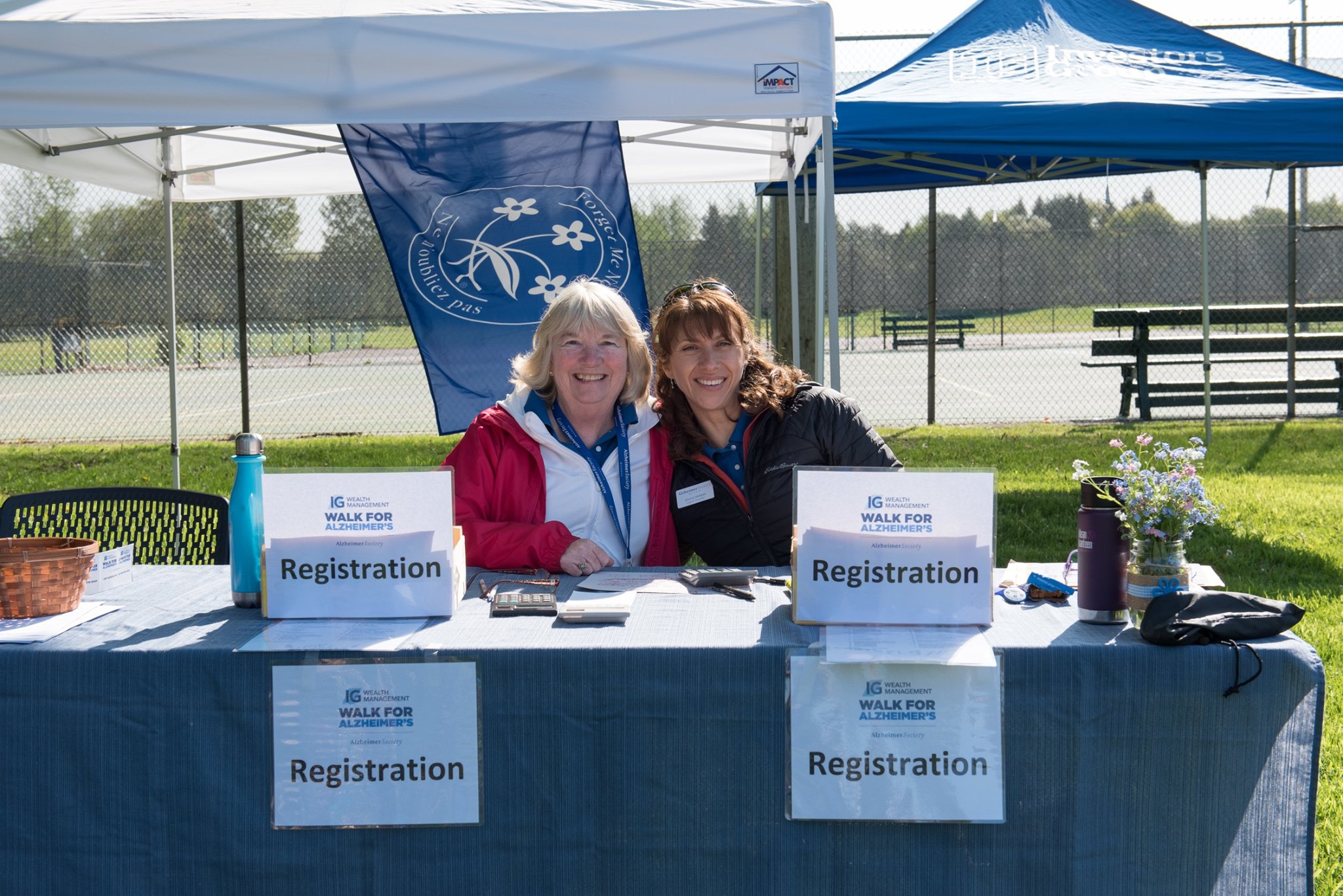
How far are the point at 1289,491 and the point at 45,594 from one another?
589 centimetres

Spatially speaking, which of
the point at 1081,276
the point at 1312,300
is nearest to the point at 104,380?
the point at 1081,276

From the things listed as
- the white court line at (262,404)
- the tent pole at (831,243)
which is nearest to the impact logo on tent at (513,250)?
the tent pole at (831,243)

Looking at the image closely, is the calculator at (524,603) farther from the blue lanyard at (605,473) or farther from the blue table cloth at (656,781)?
the blue lanyard at (605,473)

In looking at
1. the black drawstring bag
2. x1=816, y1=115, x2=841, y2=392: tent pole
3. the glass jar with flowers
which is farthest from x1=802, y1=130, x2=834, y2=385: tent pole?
the black drawstring bag

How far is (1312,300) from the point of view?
16125 mm

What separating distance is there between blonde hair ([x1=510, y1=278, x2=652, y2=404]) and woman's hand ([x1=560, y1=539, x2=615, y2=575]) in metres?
0.40

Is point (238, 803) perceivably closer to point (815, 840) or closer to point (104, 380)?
point (815, 840)

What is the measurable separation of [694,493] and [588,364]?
1.22ft

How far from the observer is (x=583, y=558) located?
218cm

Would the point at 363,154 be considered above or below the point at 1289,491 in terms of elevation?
above

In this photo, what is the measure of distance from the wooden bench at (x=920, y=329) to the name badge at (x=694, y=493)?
41.7ft

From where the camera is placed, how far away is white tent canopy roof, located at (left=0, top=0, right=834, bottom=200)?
2.65 meters

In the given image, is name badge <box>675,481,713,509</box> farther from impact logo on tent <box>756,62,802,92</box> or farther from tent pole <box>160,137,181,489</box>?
tent pole <box>160,137,181,489</box>

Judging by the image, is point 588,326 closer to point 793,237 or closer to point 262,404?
point 793,237
